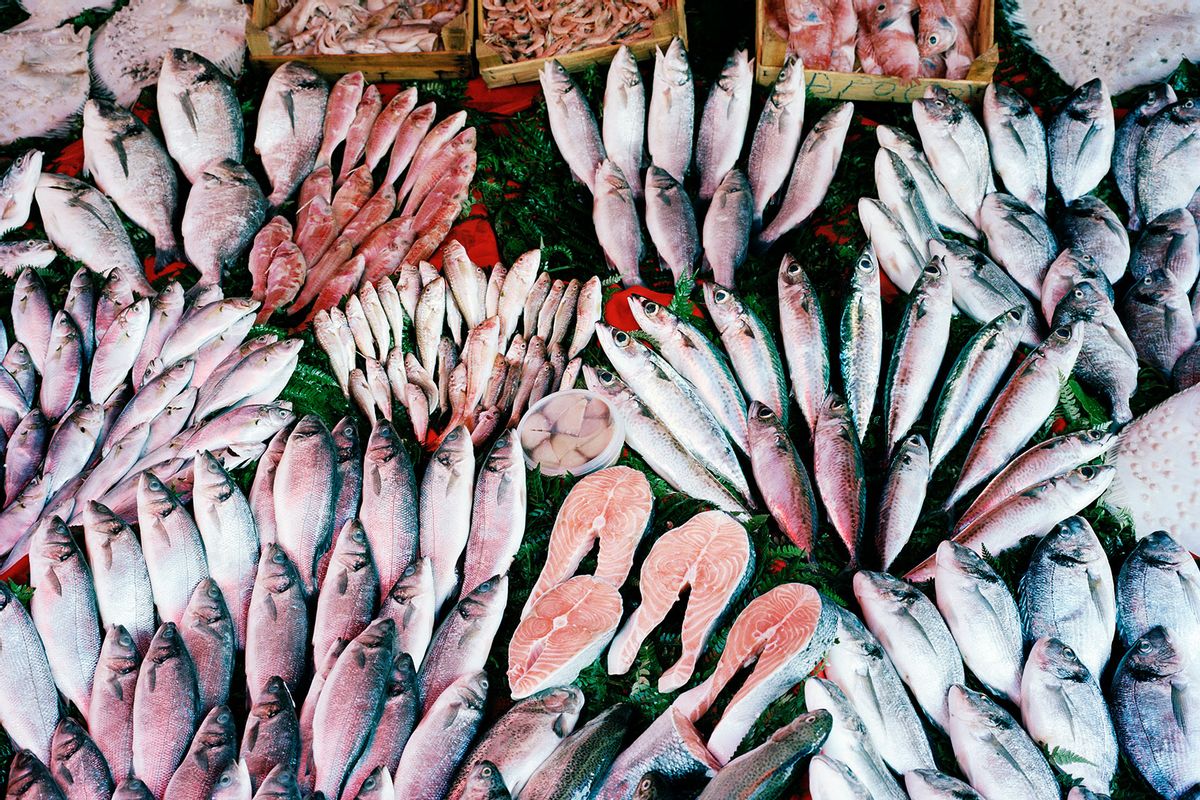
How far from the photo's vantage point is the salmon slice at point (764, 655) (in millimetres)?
2068

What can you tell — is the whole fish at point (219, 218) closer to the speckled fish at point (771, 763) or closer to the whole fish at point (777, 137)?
A: the whole fish at point (777, 137)

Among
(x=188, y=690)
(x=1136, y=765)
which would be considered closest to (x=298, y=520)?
(x=188, y=690)

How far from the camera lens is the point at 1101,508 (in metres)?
→ 2.54

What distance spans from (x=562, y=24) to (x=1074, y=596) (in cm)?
272

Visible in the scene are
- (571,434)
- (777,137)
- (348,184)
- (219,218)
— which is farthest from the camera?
(348,184)

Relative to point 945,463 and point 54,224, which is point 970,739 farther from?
point 54,224

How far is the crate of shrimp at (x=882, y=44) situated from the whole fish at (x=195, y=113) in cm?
195

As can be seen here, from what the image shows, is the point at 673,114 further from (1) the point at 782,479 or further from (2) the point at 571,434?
(1) the point at 782,479

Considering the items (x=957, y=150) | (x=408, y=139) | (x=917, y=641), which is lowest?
(x=917, y=641)

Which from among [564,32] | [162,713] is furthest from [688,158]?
[162,713]

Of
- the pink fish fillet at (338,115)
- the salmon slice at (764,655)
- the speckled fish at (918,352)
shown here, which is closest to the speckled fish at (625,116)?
the pink fish fillet at (338,115)

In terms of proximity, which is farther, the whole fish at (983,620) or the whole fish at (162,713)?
the whole fish at (983,620)

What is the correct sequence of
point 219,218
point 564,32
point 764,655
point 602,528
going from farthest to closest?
point 564,32, point 219,218, point 602,528, point 764,655

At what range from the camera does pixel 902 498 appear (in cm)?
244
